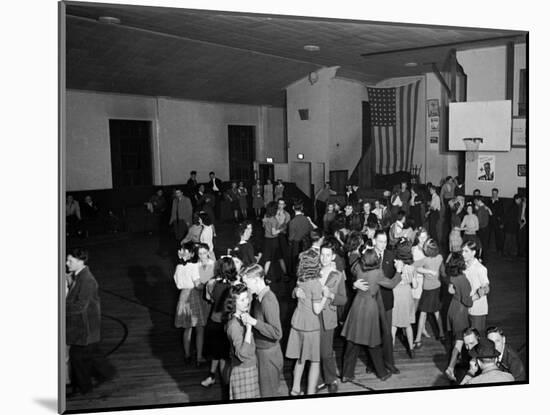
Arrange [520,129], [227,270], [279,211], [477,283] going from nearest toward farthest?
[227,270] < [279,211] < [477,283] < [520,129]

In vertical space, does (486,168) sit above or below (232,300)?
above

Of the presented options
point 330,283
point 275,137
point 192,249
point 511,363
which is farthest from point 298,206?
point 511,363

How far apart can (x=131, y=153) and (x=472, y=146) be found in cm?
360

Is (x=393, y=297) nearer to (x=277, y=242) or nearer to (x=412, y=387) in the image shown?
(x=412, y=387)

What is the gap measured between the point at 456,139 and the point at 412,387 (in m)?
2.63

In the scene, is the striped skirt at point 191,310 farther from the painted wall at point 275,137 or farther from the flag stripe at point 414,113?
the flag stripe at point 414,113

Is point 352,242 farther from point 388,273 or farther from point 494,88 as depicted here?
point 494,88

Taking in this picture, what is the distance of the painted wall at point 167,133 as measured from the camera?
597 centimetres

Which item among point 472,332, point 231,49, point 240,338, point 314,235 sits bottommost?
point 472,332

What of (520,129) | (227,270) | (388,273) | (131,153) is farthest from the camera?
(520,129)

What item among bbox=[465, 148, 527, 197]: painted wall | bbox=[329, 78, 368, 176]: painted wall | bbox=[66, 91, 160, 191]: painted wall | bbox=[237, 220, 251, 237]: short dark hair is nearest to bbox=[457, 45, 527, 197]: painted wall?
bbox=[465, 148, 527, 197]: painted wall

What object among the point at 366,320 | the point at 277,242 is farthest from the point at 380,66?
the point at 366,320

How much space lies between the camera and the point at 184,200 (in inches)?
249

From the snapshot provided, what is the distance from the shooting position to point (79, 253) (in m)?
5.97
